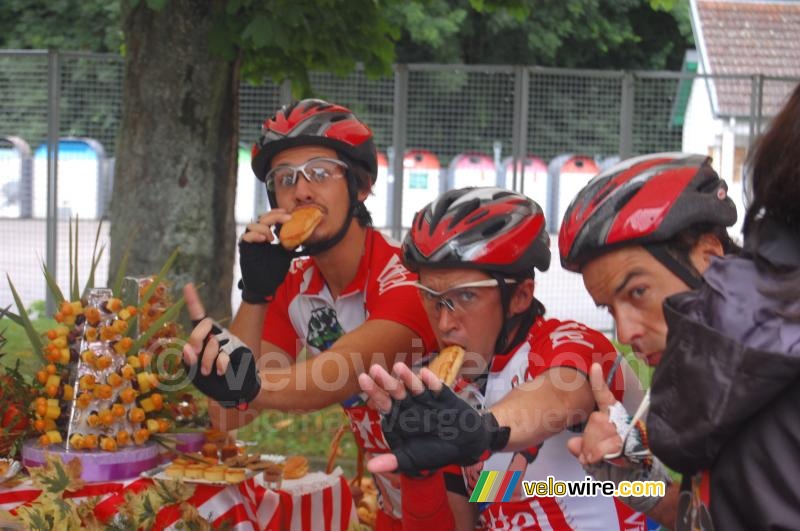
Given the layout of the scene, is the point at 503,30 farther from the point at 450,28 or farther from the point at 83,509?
the point at 83,509

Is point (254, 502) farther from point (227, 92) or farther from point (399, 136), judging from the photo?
point (399, 136)

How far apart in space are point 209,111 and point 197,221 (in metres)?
0.77

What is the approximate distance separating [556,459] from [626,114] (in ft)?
29.7

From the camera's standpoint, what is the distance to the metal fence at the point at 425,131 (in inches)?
429

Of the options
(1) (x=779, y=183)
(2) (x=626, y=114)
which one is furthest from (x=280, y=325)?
(2) (x=626, y=114)

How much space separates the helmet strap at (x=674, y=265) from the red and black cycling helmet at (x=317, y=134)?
1575 millimetres

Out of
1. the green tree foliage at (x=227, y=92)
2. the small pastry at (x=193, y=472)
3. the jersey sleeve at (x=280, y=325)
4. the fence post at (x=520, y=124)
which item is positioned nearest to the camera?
the small pastry at (x=193, y=472)

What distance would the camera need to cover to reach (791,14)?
75.0ft

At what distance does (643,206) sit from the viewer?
2307mm

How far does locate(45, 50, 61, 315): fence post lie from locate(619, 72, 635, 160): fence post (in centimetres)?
563

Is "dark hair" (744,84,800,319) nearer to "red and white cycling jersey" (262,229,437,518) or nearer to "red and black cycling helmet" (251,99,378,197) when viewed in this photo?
"red and white cycling jersey" (262,229,437,518)

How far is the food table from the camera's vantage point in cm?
336

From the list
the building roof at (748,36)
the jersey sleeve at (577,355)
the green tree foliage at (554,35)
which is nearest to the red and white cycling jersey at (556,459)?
the jersey sleeve at (577,355)

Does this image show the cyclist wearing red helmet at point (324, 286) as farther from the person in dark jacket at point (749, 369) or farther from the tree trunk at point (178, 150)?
the tree trunk at point (178, 150)
